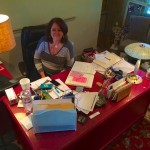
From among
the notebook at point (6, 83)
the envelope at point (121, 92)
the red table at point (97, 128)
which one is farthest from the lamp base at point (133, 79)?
the notebook at point (6, 83)

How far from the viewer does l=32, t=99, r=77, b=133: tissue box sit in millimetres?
1155

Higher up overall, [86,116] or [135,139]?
[86,116]

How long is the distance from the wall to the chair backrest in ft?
0.93

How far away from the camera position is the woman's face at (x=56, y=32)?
187 cm

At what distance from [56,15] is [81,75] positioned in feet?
3.95

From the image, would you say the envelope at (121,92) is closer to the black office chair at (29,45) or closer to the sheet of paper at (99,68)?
the sheet of paper at (99,68)

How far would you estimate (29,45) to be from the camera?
2.11 m

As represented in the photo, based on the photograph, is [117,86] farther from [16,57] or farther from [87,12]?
[87,12]

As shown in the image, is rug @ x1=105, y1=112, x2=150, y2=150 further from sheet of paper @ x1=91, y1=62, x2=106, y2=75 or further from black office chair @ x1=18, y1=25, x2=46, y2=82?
black office chair @ x1=18, y1=25, x2=46, y2=82

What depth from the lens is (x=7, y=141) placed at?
1942mm

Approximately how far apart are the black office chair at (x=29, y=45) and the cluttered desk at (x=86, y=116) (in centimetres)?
50

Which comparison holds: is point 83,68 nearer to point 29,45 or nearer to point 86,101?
point 86,101

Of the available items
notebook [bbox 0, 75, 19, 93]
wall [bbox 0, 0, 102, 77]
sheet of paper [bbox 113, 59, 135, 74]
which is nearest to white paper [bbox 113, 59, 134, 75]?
sheet of paper [bbox 113, 59, 135, 74]

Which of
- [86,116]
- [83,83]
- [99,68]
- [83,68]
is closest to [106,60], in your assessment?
[99,68]
